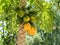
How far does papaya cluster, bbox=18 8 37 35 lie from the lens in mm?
4984

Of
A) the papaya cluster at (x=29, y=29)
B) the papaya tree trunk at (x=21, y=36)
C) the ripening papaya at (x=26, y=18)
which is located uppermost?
the ripening papaya at (x=26, y=18)

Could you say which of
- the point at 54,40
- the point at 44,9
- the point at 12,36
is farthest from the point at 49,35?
the point at 44,9

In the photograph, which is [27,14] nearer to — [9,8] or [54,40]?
[9,8]

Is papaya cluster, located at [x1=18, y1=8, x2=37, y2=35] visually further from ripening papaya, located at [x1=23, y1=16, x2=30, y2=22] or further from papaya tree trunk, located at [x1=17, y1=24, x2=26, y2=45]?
papaya tree trunk, located at [x1=17, y1=24, x2=26, y2=45]

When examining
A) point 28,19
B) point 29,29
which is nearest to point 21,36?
point 29,29

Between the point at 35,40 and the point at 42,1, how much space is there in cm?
869

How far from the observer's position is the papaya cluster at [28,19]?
498 cm

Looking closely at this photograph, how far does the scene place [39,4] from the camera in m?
5.51

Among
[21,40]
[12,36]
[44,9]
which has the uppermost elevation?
[44,9]

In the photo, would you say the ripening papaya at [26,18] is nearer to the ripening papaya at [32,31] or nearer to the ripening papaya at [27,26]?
the ripening papaya at [27,26]

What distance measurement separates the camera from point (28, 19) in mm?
5020

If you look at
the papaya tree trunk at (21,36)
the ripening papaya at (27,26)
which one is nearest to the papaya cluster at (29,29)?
the ripening papaya at (27,26)

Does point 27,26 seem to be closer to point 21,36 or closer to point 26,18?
point 26,18

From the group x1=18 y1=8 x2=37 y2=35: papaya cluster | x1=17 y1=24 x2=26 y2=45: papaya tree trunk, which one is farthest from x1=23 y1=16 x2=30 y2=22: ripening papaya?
x1=17 y1=24 x2=26 y2=45: papaya tree trunk
